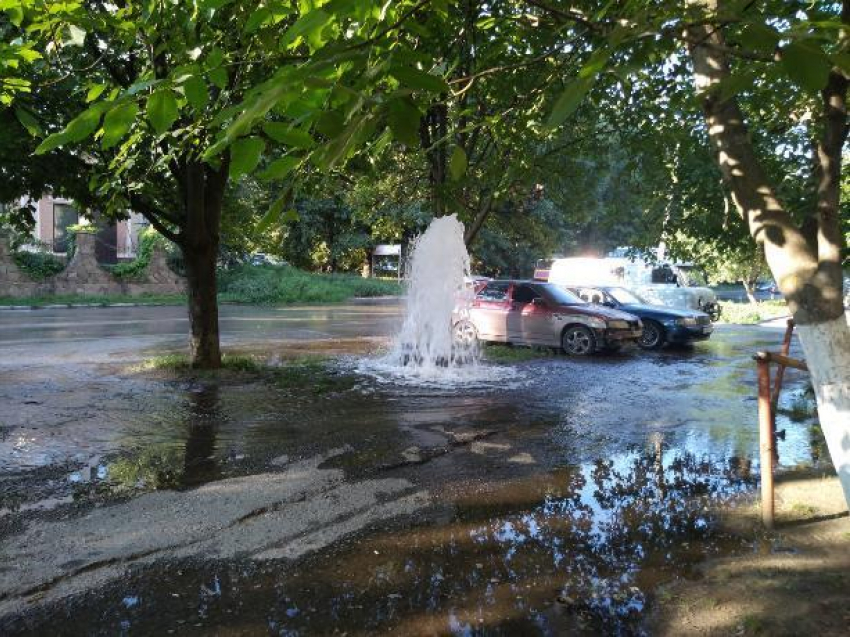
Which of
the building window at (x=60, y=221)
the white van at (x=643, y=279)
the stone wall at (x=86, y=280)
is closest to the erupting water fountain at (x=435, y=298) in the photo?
the white van at (x=643, y=279)

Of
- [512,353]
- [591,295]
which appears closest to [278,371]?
[512,353]

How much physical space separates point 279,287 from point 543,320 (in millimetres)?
21337

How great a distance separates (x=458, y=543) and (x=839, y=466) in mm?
2240

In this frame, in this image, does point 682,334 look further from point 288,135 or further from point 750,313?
point 288,135

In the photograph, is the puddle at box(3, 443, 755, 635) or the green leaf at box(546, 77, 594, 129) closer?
the green leaf at box(546, 77, 594, 129)

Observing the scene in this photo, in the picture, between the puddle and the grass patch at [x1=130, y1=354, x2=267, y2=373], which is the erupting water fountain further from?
the puddle

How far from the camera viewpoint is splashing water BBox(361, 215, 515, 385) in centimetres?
1286

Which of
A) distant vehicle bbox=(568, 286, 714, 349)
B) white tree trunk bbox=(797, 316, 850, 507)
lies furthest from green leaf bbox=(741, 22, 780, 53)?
distant vehicle bbox=(568, 286, 714, 349)

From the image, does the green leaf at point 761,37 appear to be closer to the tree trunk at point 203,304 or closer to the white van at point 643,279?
the tree trunk at point 203,304

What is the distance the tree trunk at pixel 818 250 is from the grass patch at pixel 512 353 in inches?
414

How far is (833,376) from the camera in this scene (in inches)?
Result: 128

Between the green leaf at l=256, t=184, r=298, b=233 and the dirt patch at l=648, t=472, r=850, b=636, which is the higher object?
the green leaf at l=256, t=184, r=298, b=233

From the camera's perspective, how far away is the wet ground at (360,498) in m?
3.70

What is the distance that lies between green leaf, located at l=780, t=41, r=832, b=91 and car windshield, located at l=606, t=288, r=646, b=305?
16.6 metres
